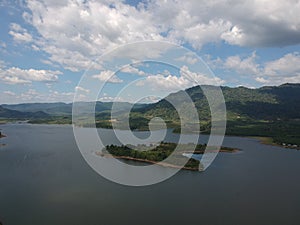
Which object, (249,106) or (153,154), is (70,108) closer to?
(249,106)

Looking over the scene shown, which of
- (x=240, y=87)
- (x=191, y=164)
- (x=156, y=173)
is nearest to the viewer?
(x=156, y=173)

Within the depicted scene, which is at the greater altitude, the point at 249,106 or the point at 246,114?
the point at 249,106

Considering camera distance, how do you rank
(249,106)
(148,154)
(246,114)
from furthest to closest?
1. (249,106)
2. (246,114)
3. (148,154)

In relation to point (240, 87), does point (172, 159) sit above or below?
below

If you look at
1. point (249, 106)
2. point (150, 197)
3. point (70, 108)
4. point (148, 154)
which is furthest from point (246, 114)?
point (70, 108)

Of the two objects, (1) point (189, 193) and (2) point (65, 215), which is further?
(1) point (189, 193)

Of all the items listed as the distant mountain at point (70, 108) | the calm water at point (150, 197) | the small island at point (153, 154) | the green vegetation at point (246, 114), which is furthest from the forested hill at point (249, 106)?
the calm water at point (150, 197)

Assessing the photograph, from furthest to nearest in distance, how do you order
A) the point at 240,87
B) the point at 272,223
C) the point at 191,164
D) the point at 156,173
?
the point at 240,87 < the point at 191,164 < the point at 156,173 < the point at 272,223

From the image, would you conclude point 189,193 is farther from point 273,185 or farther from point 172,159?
point 172,159

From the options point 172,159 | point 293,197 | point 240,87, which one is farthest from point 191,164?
point 240,87
